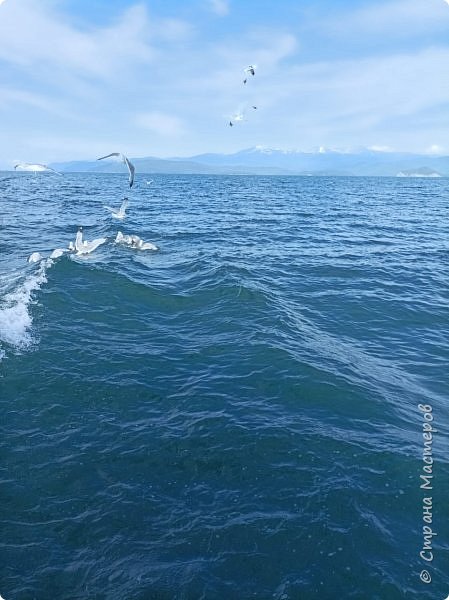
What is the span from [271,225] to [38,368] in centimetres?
3304

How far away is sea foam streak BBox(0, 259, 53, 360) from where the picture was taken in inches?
588

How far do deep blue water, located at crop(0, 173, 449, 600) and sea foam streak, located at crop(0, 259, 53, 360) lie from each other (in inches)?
3.8

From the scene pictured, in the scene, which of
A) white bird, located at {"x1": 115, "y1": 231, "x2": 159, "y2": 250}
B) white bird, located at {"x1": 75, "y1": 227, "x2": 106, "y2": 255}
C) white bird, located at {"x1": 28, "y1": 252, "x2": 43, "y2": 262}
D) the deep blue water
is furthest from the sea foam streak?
white bird, located at {"x1": 115, "y1": 231, "x2": 159, "y2": 250}

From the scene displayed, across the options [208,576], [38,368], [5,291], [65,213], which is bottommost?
[208,576]

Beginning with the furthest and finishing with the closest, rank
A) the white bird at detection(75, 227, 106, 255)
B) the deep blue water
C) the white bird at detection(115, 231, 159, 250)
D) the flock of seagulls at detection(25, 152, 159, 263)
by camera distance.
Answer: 1. the white bird at detection(115, 231, 159, 250)
2. the white bird at detection(75, 227, 106, 255)
3. the flock of seagulls at detection(25, 152, 159, 263)
4. the deep blue water

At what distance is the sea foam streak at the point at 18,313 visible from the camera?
49.0ft

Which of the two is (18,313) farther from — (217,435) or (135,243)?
(135,243)

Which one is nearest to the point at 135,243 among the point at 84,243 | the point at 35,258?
the point at 84,243

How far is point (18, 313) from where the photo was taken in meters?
17.1

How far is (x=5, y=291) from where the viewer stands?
1947cm

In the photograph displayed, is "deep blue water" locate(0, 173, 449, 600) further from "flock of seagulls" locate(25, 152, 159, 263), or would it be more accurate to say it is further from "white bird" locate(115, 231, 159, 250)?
"white bird" locate(115, 231, 159, 250)

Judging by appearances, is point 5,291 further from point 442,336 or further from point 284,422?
point 442,336

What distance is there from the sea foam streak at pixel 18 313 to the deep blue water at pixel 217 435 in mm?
96

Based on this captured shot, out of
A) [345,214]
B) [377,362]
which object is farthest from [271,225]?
[377,362]
